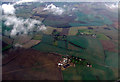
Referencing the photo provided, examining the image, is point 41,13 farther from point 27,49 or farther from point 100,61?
point 100,61

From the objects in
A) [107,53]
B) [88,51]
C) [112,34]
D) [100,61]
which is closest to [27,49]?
[88,51]

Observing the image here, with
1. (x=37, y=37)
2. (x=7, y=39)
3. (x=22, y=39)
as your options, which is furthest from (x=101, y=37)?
(x=7, y=39)

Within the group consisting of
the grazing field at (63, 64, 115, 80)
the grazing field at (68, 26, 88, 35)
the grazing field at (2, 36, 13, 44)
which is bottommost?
the grazing field at (63, 64, 115, 80)

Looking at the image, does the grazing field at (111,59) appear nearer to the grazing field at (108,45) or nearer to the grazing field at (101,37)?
the grazing field at (108,45)

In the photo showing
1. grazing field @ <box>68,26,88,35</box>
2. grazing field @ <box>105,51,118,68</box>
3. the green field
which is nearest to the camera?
the green field

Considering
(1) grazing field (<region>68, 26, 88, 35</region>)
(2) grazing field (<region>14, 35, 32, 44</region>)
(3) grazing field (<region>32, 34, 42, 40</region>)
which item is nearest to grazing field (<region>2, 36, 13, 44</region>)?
(2) grazing field (<region>14, 35, 32, 44</region>)

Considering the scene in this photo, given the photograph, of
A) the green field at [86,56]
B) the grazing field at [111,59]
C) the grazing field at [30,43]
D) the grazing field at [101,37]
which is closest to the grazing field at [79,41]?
the green field at [86,56]

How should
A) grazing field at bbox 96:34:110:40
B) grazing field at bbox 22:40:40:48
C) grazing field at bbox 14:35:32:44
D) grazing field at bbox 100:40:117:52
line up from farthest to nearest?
grazing field at bbox 96:34:110:40 < grazing field at bbox 14:35:32:44 < grazing field at bbox 22:40:40:48 < grazing field at bbox 100:40:117:52

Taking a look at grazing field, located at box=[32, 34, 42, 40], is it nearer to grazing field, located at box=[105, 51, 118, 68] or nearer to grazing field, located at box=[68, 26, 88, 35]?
grazing field, located at box=[68, 26, 88, 35]
